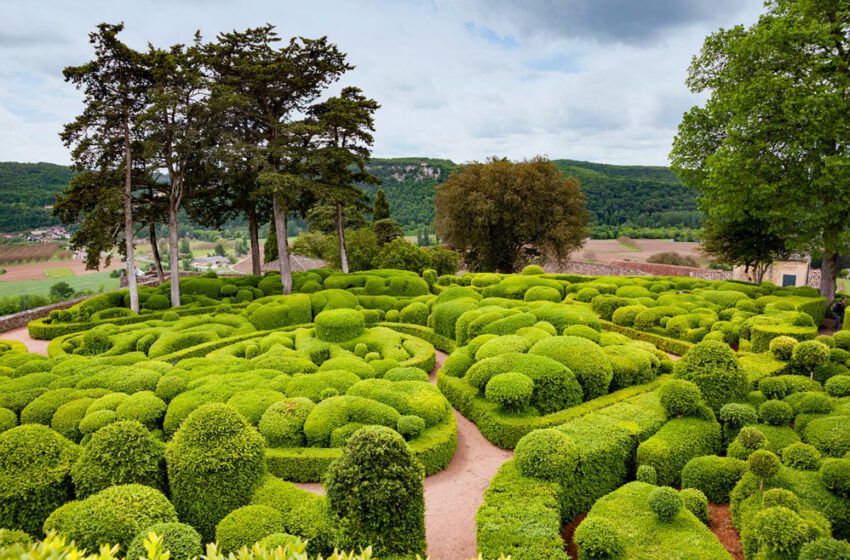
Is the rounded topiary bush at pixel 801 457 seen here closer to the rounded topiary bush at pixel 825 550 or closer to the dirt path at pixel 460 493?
the rounded topiary bush at pixel 825 550

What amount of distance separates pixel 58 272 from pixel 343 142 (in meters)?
30.5

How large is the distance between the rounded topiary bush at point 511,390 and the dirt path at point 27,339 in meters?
18.2

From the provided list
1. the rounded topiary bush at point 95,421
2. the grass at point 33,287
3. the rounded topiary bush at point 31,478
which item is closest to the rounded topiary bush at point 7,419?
the rounded topiary bush at point 95,421

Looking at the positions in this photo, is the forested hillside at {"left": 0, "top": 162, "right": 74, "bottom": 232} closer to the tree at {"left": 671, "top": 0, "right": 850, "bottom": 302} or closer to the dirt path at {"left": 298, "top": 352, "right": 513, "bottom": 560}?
the dirt path at {"left": 298, "top": 352, "right": 513, "bottom": 560}

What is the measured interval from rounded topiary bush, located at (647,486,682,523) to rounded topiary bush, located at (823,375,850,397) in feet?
19.6

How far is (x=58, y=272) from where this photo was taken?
40.0m

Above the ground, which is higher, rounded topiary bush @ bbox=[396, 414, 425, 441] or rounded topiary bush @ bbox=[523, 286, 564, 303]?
rounded topiary bush @ bbox=[523, 286, 564, 303]

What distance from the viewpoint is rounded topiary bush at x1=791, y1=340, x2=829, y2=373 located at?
10.9m

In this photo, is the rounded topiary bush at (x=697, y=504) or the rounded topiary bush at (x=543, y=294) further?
the rounded topiary bush at (x=543, y=294)

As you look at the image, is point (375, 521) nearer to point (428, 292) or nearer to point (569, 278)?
point (428, 292)

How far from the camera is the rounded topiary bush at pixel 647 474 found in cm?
809

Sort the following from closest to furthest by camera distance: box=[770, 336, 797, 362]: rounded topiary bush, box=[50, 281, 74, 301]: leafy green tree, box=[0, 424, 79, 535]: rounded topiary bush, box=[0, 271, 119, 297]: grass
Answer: box=[0, 424, 79, 535]: rounded topiary bush
box=[770, 336, 797, 362]: rounded topiary bush
box=[0, 271, 119, 297]: grass
box=[50, 281, 74, 301]: leafy green tree

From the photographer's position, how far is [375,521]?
6.11 metres

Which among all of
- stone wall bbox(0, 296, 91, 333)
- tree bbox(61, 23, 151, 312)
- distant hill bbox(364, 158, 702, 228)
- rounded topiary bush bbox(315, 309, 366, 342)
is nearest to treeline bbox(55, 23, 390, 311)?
tree bbox(61, 23, 151, 312)
